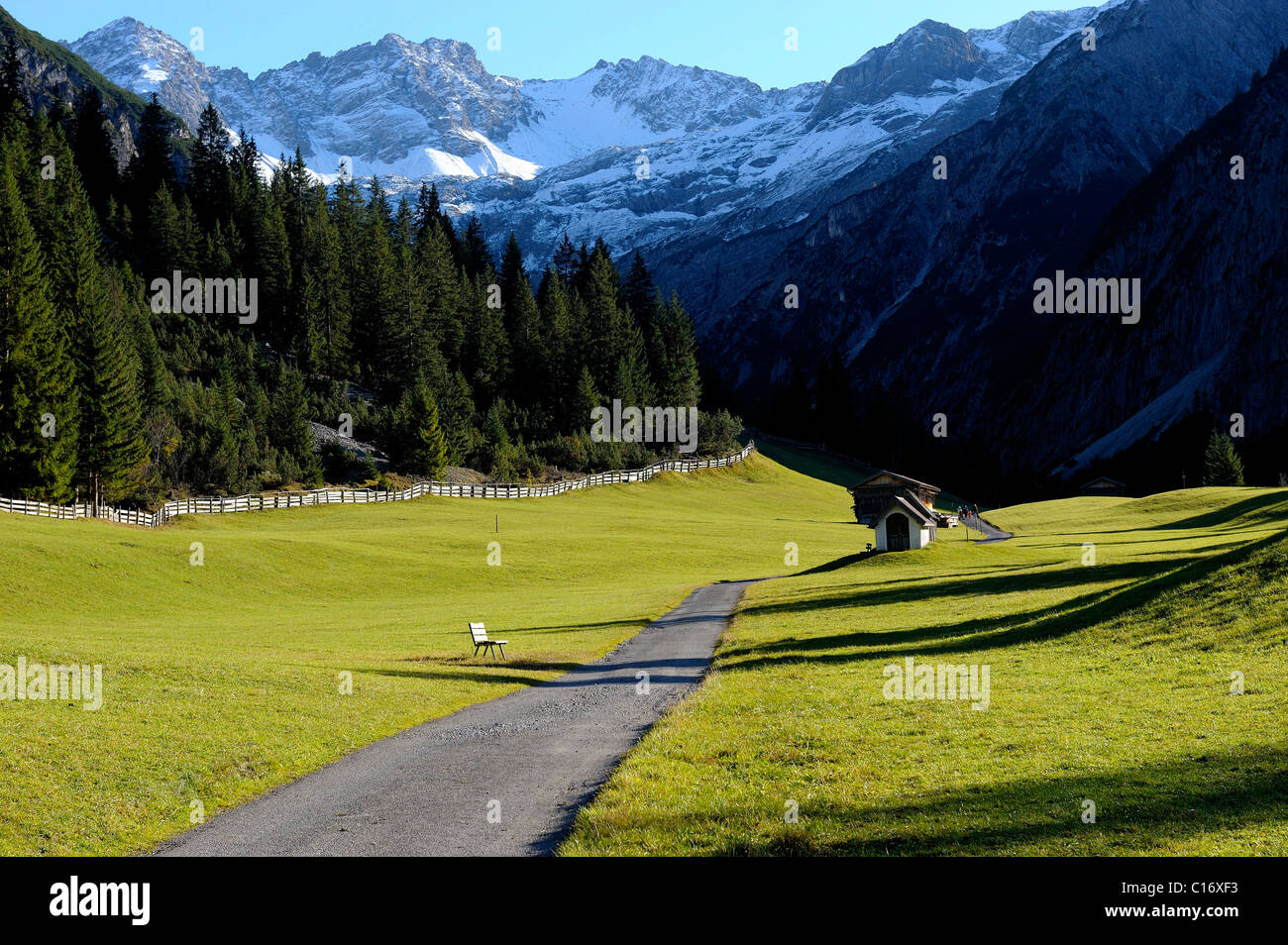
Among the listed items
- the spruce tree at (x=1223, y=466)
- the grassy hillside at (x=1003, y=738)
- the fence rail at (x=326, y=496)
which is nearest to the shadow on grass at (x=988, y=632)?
the grassy hillside at (x=1003, y=738)

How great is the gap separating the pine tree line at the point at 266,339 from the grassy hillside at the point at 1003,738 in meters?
60.3

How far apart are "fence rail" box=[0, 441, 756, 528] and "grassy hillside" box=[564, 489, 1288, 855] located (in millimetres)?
51611

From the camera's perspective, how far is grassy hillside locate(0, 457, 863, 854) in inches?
572

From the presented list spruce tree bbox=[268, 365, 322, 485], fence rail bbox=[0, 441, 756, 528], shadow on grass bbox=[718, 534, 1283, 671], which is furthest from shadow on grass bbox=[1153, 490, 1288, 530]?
spruce tree bbox=[268, 365, 322, 485]

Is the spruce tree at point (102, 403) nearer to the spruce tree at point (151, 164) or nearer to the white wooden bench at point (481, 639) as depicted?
the white wooden bench at point (481, 639)

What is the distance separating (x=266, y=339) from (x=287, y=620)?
9204 centimetres

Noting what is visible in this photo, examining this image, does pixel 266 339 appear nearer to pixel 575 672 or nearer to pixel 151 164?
pixel 151 164

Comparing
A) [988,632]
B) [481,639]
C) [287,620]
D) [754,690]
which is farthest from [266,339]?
[754,690]

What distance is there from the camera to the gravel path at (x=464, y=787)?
1193 cm

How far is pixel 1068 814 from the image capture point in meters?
11.1
